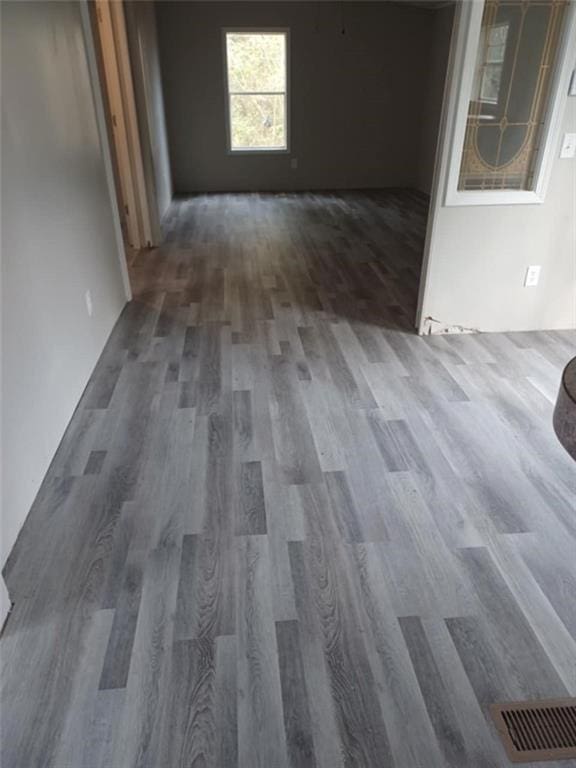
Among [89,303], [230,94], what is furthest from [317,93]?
[89,303]

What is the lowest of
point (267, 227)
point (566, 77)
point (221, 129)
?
point (267, 227)

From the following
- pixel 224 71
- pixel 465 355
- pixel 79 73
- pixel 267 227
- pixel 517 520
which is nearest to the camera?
pixel 517 520

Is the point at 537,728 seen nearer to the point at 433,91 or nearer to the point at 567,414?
the point at 567,414

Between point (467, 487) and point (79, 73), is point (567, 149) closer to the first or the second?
point (467, 487)

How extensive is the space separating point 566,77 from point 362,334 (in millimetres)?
1679

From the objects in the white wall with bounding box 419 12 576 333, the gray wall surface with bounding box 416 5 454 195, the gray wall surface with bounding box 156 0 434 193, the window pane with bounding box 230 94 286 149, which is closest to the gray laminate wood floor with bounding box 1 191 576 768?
the white wall with bounding box 419 12 576 333

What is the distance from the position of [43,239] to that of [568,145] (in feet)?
8.80

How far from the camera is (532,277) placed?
3154 mm

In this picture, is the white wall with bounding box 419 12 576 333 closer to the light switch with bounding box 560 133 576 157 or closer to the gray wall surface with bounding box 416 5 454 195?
the light switch with bounding box 560 133 576 157

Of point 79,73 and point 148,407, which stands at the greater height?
point 79,73

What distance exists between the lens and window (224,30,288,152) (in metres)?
6.84

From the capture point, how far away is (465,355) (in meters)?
3.05

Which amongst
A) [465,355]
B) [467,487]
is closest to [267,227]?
[465,355]

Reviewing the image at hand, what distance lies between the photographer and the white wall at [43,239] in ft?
6.07
